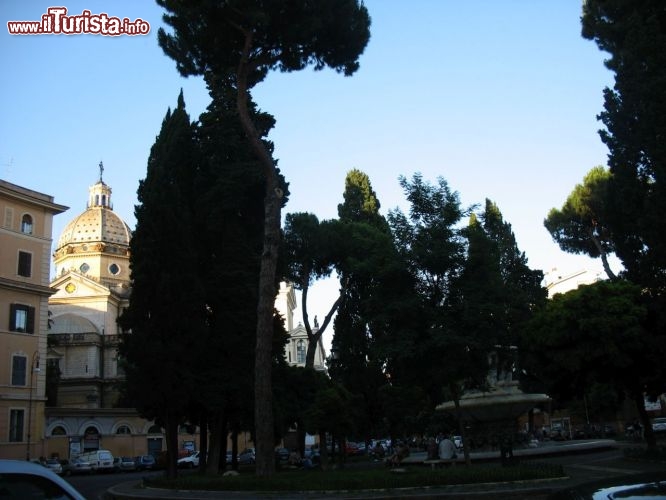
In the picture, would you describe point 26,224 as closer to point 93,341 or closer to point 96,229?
point 93,341

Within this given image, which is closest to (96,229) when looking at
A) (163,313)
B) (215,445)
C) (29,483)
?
(215,445)

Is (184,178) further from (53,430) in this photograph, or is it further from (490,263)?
(53,430)

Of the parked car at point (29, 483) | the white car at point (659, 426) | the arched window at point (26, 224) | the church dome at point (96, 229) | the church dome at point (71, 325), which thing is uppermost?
the church dome at point (96, 229)

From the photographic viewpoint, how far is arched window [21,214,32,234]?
1372 inches

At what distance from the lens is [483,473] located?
39.7 ft

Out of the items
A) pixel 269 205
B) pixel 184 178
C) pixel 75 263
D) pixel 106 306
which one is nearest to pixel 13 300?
pixel 184 178

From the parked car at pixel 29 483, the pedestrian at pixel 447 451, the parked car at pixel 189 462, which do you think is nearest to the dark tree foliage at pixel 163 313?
the pedestrian at pixel 447 451

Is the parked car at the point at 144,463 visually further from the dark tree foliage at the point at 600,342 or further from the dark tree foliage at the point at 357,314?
the dark tree foliage at the point at 600,342

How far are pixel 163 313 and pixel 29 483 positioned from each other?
1663 cm

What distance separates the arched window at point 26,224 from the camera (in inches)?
1372

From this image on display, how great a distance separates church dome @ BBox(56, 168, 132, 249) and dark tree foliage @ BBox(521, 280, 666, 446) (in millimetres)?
63753

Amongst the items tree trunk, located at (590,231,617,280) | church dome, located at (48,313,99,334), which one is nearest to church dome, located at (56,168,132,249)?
church dome, located at (48,313,99,334)

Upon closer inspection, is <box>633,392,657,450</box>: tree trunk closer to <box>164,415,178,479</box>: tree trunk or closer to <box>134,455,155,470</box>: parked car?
<box>164,415,178,479</box>: tree trunk

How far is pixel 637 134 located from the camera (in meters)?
18.6
